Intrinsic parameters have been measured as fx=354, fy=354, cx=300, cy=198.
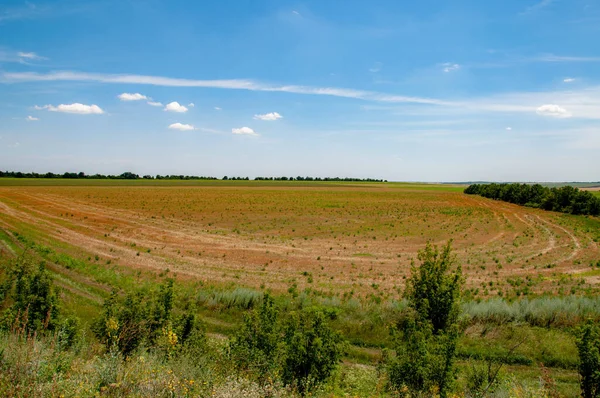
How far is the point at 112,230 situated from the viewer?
34281 mm

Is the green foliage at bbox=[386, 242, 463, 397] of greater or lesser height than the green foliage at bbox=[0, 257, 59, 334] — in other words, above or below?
below

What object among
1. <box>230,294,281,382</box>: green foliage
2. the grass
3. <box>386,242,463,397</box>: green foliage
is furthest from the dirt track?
<box>230,294,281,382</box>: green foliage

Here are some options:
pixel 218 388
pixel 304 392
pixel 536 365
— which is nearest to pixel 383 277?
Answer: pixel 536 365

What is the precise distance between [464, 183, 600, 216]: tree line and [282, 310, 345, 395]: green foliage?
66176mm

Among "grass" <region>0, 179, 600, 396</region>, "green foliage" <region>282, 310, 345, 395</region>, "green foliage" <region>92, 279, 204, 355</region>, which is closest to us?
"green foliage" <region>282, 310, 345, 395</region>

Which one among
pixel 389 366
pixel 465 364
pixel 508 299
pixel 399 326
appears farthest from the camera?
pixel 508 299

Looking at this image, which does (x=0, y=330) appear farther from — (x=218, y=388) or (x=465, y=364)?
(x=465, y=364)

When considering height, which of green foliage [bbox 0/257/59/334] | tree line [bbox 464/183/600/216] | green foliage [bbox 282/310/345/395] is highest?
tree line [bbox 464/183/600/216]

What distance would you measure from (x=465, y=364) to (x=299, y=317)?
17.7 ft

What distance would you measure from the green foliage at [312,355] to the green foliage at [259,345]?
34cm

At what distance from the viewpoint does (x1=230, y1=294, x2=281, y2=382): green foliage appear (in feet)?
24.6

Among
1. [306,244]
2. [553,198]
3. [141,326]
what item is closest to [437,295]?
[141,326]

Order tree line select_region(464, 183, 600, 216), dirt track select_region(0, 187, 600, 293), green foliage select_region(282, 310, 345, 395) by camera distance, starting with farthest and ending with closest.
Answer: tree line select_region(464, 183, 600, 216), dirt track select_region(0, 187, 600, 293), green foliage select_region(282, 310, 345, 395)

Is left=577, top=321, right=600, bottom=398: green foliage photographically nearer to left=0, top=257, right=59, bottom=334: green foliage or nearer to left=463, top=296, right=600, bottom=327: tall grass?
left=463, top=296, right=600, bottom=327: tall grass
